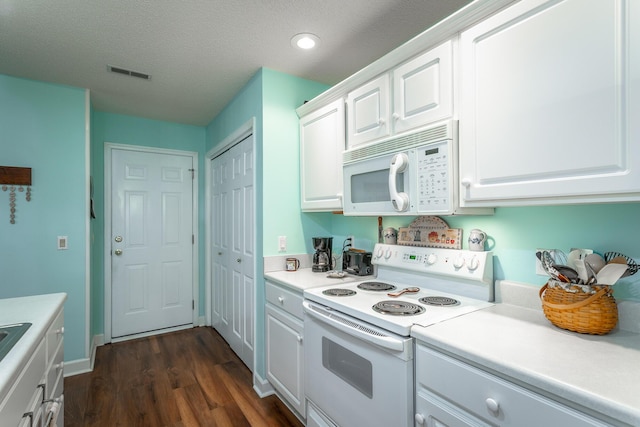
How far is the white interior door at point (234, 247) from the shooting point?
8.69 feet

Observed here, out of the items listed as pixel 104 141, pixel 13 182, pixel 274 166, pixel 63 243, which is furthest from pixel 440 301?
pixel 104 141

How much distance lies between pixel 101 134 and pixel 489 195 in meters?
3.71

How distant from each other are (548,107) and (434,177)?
1.60ft

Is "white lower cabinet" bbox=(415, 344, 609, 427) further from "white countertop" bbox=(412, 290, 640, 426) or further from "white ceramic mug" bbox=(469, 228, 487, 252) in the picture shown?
"white ceramic mug" bbox=(469, 228, 487, 252)

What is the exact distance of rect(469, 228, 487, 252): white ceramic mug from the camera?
1.54 meters

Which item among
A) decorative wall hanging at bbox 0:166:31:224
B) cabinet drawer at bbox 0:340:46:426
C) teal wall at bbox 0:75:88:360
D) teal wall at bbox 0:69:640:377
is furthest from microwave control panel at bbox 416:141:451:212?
decorative wall hanging at bbox 0:166:31:224

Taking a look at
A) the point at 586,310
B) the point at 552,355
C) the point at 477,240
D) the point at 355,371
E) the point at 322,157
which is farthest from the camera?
the point at 322,157

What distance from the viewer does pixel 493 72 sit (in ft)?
4.07

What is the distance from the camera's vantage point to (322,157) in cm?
223

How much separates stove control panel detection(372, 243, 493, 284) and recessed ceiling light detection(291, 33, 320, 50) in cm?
139

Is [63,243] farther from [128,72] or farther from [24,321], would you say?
[24,321]

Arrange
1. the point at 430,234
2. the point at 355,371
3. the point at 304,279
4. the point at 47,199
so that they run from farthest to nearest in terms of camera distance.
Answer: the point at 47,199 < the point at 304,279 < the point at 430,234 < the point at 355,371

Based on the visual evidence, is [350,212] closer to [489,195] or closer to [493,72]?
[489,195]

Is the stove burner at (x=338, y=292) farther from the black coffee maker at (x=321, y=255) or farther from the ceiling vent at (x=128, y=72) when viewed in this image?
the ceiling vent at (x=128, y=72)
